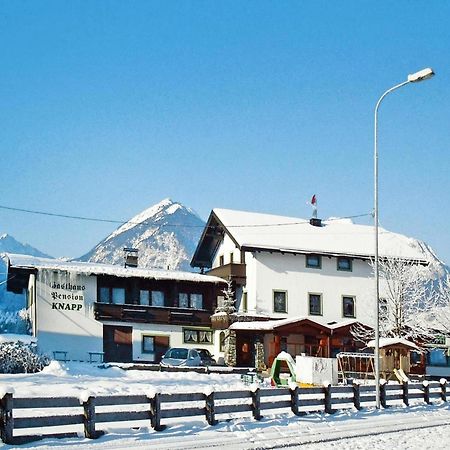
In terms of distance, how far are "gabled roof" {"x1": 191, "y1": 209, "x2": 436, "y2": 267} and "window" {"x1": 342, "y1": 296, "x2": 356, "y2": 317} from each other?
3185mm

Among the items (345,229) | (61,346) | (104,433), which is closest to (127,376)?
(61,346)

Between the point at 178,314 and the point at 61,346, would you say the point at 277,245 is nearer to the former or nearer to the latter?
the point at 178,314

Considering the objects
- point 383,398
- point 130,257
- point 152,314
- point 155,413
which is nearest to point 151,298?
point 152,314

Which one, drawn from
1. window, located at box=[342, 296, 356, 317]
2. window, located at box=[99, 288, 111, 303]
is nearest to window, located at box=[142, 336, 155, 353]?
window, located at box=[99, 288, 111, 303]

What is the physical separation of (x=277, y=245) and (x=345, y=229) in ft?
30.8

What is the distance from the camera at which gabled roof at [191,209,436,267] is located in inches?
2066

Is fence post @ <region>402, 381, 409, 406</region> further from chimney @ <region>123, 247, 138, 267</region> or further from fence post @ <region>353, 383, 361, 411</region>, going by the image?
chimney @ <region>123, 247, 138, 267</region>

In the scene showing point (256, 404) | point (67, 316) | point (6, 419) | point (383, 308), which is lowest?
point (256, 404)

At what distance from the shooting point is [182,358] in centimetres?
4234

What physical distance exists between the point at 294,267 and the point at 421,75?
31.0 meters

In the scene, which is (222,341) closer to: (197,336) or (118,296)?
(197,336)

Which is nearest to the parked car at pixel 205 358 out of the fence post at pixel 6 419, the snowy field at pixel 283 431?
the snowy field at pixel 283 431

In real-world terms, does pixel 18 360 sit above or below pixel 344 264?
below

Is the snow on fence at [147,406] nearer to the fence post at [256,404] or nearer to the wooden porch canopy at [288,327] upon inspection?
the fence post at [256,404]
